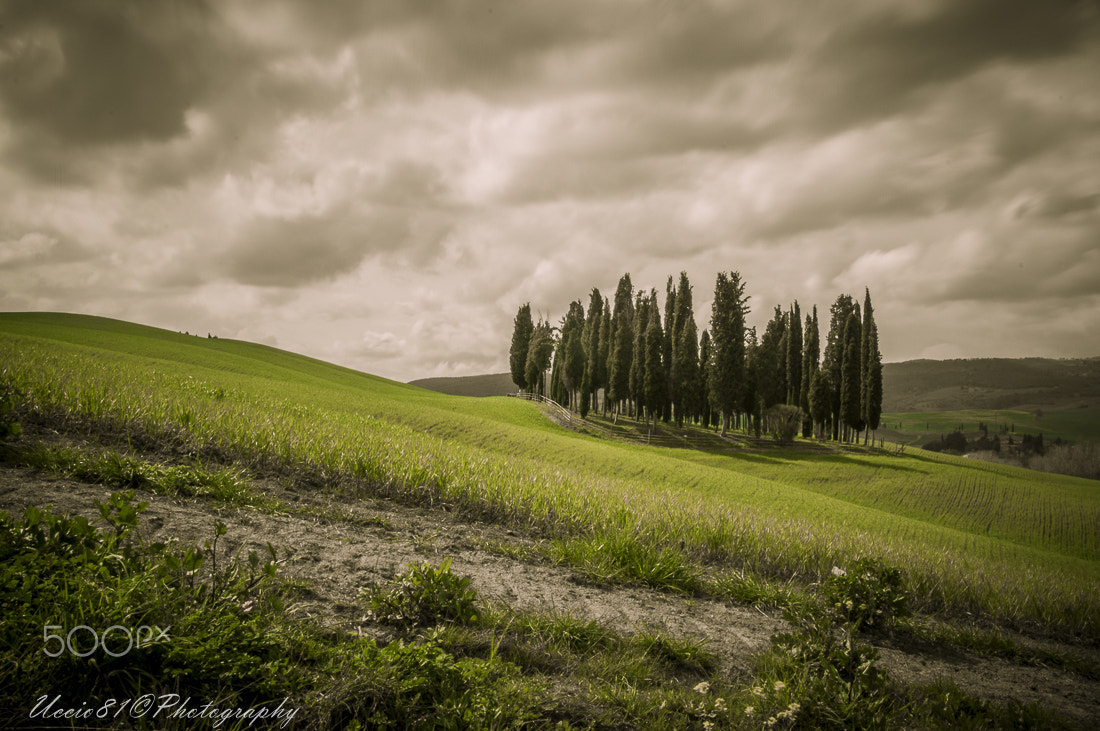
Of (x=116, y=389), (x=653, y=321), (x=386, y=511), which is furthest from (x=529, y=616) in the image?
(x=653, y=321)

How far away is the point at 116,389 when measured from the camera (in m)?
7.99

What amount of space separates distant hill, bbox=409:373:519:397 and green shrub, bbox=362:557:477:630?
16773 centimetres

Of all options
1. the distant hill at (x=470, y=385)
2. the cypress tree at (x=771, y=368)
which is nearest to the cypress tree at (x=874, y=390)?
the cypress tree at (x=771, y=368)

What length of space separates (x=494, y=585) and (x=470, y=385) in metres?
177

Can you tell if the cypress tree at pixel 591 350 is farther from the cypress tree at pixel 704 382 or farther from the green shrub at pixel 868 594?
the green shrub at pixel 868 594

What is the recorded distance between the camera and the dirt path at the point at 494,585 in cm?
389

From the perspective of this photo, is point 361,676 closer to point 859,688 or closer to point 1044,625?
point 859,688

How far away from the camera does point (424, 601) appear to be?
331 cm

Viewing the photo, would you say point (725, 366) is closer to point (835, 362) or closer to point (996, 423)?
point (835, 362)

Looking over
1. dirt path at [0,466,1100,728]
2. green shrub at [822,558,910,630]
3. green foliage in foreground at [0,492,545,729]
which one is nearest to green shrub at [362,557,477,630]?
dirt path at [0,466,1100,728]

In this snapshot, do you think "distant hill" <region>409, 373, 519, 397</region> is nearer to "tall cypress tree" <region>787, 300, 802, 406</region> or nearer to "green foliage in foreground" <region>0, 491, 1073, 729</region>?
"tall cypress tree" <region>787, 300, 802, 406</region>

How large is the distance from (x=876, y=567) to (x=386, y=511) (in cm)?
588

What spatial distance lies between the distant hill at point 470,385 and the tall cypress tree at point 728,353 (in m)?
128

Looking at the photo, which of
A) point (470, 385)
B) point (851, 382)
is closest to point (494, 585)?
point (851, 382)
